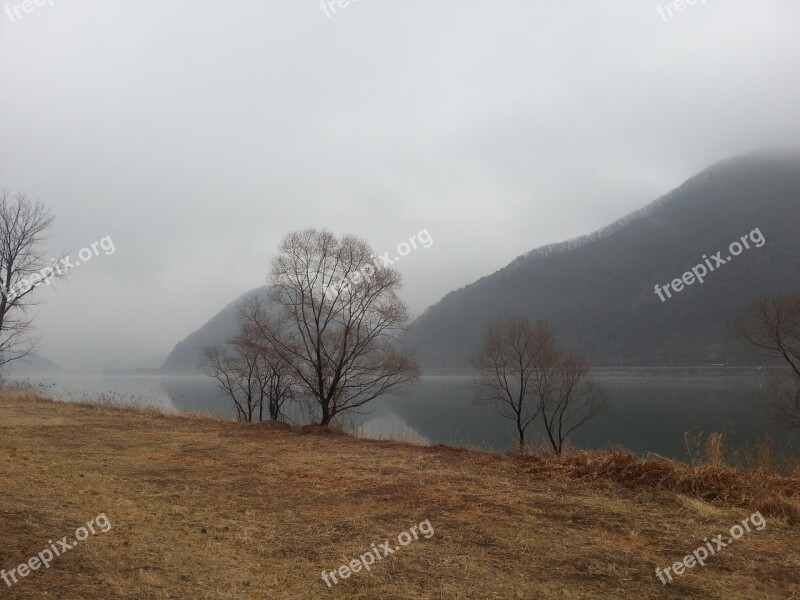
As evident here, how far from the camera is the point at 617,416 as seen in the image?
49.8 metres

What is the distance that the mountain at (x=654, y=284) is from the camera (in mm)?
117875

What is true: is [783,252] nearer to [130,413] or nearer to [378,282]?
[378,282]

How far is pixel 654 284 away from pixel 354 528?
505ft

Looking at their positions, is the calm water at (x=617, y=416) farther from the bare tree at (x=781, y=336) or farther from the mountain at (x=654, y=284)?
the mountain at (x=654, y=284)

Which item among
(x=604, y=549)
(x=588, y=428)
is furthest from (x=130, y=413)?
(x=588, y=428)

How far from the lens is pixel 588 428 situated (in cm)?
4516

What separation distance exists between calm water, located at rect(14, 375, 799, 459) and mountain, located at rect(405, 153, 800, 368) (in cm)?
3954

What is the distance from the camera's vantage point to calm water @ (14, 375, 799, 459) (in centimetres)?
2959

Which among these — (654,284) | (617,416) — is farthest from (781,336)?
(654,284)

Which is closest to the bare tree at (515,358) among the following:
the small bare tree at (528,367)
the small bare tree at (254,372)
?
the small bare tree at (528,367)

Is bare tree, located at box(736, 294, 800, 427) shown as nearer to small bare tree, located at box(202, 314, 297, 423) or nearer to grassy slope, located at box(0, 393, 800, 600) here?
small bare tree, located at box(202, 314, 297, 423)

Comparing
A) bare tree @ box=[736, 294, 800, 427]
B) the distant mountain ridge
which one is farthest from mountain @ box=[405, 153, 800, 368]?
bare tree @ box=[736, 294, 800, 427]

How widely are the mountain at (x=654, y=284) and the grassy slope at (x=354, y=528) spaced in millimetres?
104764

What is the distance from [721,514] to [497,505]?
2.65 metres
